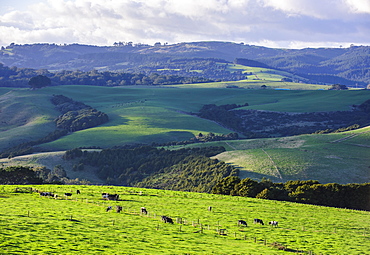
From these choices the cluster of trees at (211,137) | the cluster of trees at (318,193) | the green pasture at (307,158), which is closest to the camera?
the cluster of trees at (318,193)

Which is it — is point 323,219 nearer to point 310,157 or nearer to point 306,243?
point 306,243

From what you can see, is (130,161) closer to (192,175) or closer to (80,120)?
(192,175)

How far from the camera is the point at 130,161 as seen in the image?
13038 centimetres

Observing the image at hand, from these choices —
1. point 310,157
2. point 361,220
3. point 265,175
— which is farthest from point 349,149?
point 361,220

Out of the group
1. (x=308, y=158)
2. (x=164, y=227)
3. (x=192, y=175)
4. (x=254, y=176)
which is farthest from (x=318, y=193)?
(x=192, y=175)

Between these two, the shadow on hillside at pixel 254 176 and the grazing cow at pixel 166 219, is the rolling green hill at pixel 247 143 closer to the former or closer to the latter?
the shadow on hillside at pixel 254 176

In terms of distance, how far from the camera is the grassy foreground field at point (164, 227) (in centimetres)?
3009

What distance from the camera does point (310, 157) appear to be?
340 ft

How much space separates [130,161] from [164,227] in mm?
93100

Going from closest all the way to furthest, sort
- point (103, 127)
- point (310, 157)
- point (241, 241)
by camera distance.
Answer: point (241, 241) → point (310, 157) → point (103, 127)

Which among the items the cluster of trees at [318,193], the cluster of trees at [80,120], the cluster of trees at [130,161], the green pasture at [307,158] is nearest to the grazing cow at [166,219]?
the cluster of trees at [318,193]

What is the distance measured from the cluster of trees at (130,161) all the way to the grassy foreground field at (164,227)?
64.1 meters

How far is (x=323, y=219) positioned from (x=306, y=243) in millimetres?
13771

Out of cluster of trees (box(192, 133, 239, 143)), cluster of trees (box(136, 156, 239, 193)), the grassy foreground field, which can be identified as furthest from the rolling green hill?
the grassy foreground field
